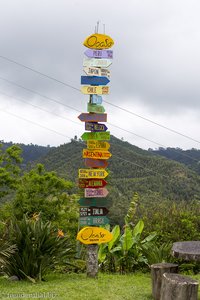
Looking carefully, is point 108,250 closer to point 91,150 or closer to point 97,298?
point 91,150

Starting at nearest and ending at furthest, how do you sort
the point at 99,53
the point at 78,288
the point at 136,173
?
the point at 78,288 < the point at 99,53 < the point at 136,173

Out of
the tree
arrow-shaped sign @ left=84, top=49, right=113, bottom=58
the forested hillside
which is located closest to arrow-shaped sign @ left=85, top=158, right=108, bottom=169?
arrow-shaped sign @ left=84, top=49, right=113, bottom=58

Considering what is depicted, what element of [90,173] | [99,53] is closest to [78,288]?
[90,173]

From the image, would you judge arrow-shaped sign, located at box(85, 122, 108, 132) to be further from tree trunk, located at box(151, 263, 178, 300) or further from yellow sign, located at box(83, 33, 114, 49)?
tree trunk, located at box(151, 263, 178, 300)

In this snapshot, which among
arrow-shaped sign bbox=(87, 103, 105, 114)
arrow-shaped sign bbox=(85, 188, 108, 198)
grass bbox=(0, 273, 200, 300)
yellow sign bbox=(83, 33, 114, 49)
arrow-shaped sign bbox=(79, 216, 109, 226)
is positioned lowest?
grass bbox=(0, 273, 200, 300)

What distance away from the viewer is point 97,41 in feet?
25.3

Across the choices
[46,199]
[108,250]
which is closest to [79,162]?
[46,199]

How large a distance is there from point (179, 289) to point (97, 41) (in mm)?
4468

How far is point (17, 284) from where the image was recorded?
21.3ft

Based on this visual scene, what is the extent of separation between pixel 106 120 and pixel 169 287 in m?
3.34

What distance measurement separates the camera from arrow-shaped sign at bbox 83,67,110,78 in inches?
302

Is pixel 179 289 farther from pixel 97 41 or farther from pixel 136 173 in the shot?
pixel 136 173

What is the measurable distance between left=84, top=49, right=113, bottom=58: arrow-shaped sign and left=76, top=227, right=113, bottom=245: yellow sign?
3020 mm

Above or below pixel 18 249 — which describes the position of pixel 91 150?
above
